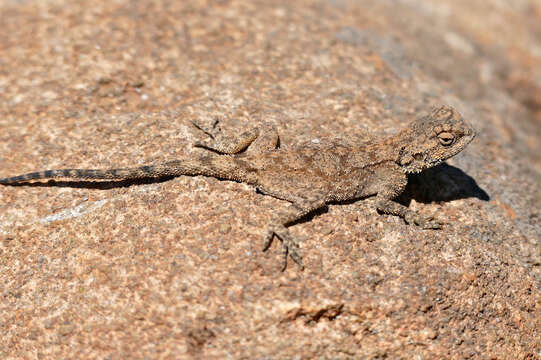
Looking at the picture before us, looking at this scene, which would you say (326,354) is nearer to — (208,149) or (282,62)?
(208,149)

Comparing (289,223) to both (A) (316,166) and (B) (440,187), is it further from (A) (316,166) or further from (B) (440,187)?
(B) (440,187)

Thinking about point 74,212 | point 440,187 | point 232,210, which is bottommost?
point 74,212

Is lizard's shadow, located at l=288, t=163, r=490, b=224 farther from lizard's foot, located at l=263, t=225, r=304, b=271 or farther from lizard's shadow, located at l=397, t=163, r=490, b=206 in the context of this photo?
lizard's foot, located at l=263, t=225, r=304, b=271

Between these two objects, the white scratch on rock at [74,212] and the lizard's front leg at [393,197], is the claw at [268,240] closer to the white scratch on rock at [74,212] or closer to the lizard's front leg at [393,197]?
the lizard's front leg at [393,197]

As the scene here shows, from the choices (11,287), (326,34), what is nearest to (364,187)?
(326,34)

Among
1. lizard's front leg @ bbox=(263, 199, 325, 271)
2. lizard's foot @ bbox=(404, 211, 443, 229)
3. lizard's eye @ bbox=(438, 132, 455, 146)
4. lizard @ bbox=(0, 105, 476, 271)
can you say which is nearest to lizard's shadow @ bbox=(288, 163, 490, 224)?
lizard @ bbox=(0, 105, 476, 271)

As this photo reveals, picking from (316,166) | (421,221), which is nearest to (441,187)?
(421,221)
